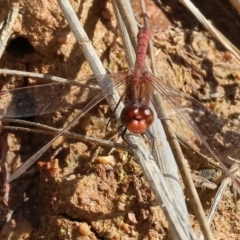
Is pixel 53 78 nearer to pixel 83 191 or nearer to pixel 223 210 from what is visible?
pixel 83 191

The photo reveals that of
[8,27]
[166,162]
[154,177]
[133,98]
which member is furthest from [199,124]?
[8,27]

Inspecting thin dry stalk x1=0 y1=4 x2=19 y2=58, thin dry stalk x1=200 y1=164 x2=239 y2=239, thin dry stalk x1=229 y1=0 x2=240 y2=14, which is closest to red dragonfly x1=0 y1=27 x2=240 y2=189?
thin dry stalk x1=200 y1=164 x2=239 y2=239

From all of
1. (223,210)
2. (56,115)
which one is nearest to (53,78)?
(56,115)

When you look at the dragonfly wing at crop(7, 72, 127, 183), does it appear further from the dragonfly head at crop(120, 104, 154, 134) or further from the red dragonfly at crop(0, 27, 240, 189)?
the dragonfly head at crop(120, 104, 154, 134)

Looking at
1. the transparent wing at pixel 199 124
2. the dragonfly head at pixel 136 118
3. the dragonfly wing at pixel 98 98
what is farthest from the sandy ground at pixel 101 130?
the dragonfly head at pixel 136 118

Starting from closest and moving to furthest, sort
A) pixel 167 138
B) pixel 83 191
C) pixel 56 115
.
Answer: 1. pixel 167 138
2. pixel 83 191
3. pixel 56 115

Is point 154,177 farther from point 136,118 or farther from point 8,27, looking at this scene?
point 8,27

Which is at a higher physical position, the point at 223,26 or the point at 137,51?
the point at 223,26
